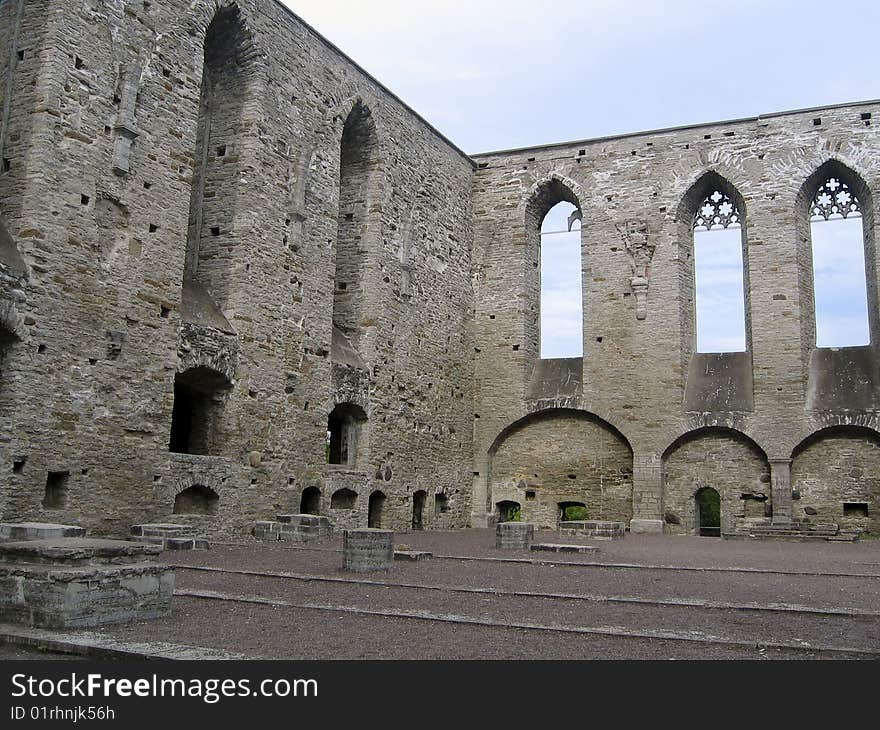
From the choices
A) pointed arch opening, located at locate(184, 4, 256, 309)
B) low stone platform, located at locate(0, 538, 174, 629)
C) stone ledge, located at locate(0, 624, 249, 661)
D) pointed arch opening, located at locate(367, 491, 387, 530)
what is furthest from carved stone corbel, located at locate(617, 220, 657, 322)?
stone ledge, located at locate(0, 624, 249, 661)

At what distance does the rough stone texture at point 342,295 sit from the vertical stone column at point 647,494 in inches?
2.5

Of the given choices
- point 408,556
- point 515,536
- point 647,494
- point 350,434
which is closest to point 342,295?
point 350,434

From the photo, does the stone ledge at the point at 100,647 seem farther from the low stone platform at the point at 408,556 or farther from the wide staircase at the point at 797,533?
the wide staircase at the point at 797,533

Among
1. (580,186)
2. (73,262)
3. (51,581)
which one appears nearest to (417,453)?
(580,186)

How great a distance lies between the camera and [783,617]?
6.32 meters

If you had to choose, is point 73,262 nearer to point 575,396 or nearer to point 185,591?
point 185,591

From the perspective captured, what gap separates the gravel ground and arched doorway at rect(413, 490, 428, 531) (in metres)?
7.34

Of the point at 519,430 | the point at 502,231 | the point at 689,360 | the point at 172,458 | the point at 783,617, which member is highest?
the point at 502,231

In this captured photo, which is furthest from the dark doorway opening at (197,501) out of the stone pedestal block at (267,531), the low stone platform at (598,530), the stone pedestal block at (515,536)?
the low stone platform at (598,530)

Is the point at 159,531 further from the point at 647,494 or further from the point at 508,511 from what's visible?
the point at 508,511

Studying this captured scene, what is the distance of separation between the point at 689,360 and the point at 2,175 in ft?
48.8

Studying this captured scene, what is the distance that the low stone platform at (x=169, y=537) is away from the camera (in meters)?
10.8

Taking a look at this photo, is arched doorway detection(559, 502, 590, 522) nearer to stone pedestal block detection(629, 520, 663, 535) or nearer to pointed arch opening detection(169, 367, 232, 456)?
stone pedestal block detection(629, 520, 663, 535)

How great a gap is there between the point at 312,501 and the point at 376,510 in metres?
2.22
